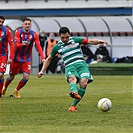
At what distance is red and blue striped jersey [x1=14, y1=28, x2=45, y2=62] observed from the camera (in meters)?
18.1

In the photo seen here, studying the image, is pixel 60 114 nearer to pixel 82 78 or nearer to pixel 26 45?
pixel 82 78

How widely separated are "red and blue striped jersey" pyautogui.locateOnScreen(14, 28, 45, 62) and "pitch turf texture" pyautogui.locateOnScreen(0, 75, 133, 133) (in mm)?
1096

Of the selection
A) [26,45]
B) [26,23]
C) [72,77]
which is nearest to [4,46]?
[26,45]

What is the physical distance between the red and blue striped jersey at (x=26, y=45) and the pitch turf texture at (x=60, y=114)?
1.10m

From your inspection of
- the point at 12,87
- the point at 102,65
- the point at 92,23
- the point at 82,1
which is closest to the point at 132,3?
the point at 82,1

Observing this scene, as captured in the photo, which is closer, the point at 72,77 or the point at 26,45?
the point at 72,77

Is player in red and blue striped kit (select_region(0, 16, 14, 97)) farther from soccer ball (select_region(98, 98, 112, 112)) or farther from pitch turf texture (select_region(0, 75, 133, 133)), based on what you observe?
soccer ball (select_region(98, 98, 112, 112))

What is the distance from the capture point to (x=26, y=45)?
1820 centimetres

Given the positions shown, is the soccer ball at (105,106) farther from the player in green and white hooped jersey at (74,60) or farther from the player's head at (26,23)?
the player's head at (26,23)

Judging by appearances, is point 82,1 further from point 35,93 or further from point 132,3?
point 35,93

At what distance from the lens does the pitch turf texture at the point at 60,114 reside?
11156 mm

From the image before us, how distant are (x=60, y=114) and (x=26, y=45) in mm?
5025

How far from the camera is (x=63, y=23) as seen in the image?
36.4 m

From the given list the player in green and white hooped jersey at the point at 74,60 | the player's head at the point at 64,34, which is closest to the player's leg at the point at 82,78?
the player in green and white hooped jersey at the point at 74,60
